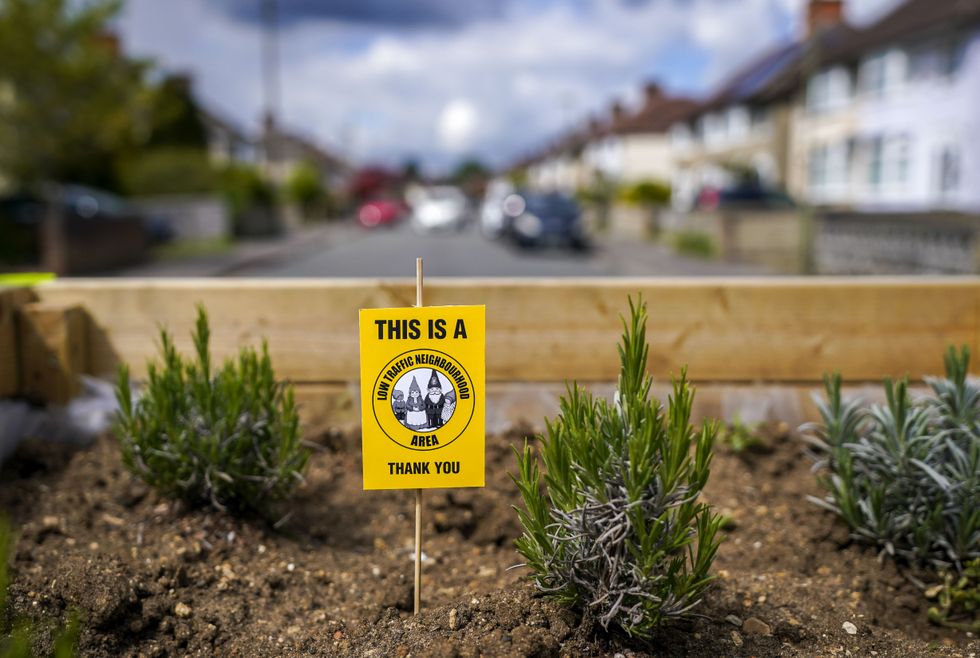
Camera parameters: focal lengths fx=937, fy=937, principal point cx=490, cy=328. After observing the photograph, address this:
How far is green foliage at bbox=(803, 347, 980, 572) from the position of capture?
316cm

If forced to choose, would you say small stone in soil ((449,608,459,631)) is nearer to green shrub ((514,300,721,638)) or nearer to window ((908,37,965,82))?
green shrub ((514,300,721,638))

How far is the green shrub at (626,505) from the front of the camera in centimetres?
247

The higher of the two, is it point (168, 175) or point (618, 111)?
point (618, 111)

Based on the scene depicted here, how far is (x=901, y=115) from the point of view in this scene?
3425cm

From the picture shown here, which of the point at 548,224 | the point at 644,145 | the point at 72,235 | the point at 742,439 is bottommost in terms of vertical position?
the point at 742,439

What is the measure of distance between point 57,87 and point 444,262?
873 centimetres

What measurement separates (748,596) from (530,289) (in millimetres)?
1787

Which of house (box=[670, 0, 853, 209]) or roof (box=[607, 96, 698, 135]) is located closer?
house (box=[670, 0, 853, 209])

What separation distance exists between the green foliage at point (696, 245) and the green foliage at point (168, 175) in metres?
21.4

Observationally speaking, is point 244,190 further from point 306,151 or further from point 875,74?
point 306,151

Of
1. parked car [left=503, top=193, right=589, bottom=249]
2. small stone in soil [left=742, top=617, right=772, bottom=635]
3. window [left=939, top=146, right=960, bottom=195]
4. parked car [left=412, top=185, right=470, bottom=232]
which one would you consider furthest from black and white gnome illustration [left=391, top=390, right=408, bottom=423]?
parked car [left=412, top=185, right=470, bottom=232]

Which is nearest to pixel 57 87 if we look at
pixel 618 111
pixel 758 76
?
pixel 758 76

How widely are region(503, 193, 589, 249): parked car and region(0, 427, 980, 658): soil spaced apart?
21.1 m

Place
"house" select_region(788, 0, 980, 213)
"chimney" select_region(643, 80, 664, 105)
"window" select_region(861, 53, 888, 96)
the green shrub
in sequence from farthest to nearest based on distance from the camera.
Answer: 1. "chimney" select_region(643, 80, 664, 105)
2. "window" select_region(861, 53, 888, 96)
3. "house" select_region(788, 0, 980, 213)
4. the green shrub
